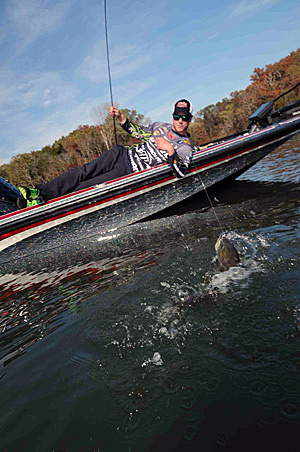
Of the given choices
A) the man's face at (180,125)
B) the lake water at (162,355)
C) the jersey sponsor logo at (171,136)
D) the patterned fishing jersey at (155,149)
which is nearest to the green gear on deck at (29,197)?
the lake water at (162,355)

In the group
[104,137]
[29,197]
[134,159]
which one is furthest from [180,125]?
[104,137]

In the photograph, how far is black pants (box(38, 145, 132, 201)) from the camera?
4.60 meters

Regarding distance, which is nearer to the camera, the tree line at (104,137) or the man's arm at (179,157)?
the man's arm at (179,157)

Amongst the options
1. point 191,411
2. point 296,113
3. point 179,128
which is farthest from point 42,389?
point 296,113

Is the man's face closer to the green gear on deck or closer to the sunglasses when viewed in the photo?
the sunglasses

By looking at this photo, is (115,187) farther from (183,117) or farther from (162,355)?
(162,355)

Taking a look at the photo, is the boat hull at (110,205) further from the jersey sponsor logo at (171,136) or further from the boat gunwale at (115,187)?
the jersey sponsor logo at (171,136)

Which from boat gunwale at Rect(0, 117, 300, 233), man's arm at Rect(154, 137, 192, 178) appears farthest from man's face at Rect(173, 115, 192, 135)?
boat gunwale at Rect(0, 117, 300, 233)

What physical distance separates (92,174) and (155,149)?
1.29 metres

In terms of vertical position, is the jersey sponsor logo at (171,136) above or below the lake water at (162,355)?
above

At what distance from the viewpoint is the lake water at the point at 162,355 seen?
123 centimetres

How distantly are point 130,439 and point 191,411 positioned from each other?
32 cm

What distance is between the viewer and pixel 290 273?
2.21 metres

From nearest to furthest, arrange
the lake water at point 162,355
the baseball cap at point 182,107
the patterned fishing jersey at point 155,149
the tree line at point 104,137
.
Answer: the lake water at point 162,355 → the baseball cap at point 182,107 → the patterned fishing jersey at point 155,149 → the tree line at point 104,137
